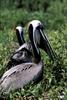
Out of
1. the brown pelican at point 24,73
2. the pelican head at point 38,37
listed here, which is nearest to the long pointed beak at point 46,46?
the pelican head at point 38,37

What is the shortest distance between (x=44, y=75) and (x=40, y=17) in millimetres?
10438

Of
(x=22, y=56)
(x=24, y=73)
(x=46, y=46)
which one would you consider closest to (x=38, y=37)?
(x=46, y=46)

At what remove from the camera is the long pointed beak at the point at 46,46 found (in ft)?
31.7

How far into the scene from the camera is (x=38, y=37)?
9.68 meters

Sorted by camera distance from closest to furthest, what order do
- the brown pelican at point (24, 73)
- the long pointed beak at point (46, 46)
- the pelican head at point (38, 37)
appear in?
1. the brown pelican at point (24, 73)
2. the pelican head at point (38, 37)
3. the long pointed beak at point (46, 46)

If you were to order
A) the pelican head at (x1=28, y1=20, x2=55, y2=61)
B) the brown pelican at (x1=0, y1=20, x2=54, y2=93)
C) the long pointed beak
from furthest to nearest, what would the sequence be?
the long pointed beak → the pelican head at (x1=28, y1=20, x2=55, y2=61) → the brown pelican at (x1=0, y1=20, x2=54, y2=93)

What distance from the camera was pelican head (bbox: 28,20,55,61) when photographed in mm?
9422

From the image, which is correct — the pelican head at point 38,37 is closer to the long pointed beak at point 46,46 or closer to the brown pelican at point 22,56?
the long pointed beak at point 46,46

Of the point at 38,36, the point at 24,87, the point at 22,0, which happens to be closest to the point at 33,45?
the point at 38,36

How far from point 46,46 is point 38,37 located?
21 centimetres

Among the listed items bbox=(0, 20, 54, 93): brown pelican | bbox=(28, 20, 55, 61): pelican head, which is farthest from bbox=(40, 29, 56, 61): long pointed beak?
bbox=(0, 20, 54, 93): brown pelican

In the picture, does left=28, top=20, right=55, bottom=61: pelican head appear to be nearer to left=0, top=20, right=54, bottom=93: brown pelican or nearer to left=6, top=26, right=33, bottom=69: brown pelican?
left=0, top=20, right=54, bottom=93: brown pelican

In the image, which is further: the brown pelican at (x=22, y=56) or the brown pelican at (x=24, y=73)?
the brown pelican at (x=22, y=56)

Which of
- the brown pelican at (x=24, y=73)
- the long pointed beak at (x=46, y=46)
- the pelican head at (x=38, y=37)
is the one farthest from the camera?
the long pointed beak at (x=46, y=46)
